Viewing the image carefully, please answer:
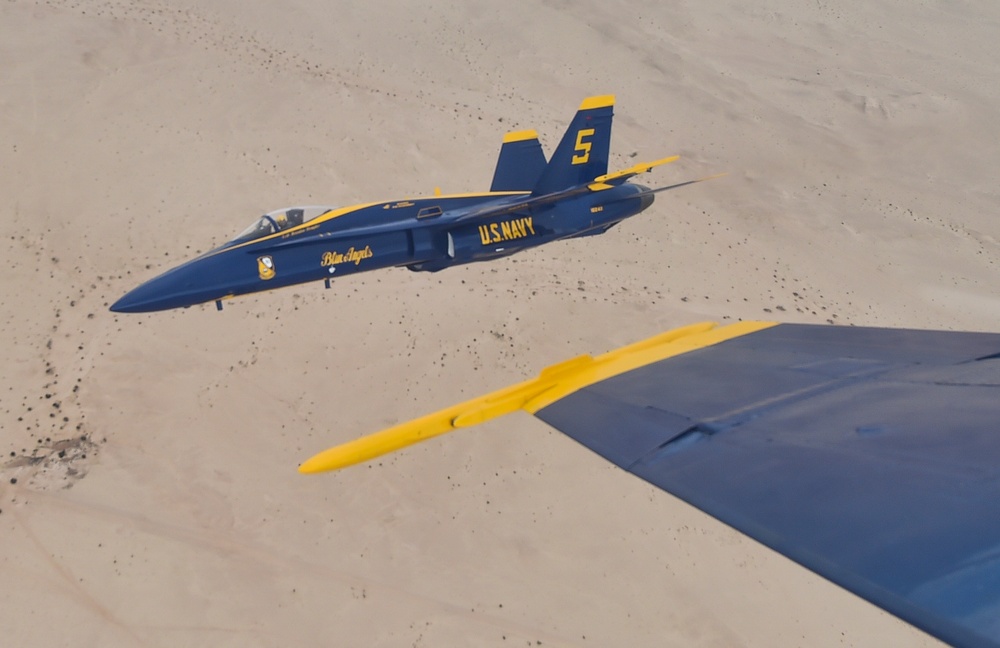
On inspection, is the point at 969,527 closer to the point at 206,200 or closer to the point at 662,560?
the point at 662,560

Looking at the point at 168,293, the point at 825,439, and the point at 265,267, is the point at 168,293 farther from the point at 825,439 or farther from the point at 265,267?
the point at 825,439

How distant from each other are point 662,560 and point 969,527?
14252 mm

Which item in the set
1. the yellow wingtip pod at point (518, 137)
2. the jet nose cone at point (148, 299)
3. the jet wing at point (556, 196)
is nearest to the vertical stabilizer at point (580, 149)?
the jet wing at point (556, 196)

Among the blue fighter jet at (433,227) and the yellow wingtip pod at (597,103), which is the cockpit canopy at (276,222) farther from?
the yellow wingtip pod at (597,103)

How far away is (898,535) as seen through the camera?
4230mm

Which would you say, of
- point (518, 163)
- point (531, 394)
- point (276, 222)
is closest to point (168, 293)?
point (276, 222)

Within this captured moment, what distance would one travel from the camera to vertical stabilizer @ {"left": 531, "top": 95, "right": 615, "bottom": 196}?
21.2 metres

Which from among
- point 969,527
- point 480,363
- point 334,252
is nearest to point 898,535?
point 969,527

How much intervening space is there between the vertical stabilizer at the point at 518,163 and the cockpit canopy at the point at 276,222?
218 inches

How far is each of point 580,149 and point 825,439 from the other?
54.8 feet

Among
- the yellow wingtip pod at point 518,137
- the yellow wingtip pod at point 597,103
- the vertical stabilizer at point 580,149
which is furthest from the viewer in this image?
the yellow wingtip pod at point 597,103

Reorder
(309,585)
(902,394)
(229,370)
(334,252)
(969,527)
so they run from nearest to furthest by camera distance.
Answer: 1. (969,527)
2. (902,394)
3. (309,585)
4. (334,252)
5. (229,370)

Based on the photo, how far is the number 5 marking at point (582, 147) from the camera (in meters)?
21.2

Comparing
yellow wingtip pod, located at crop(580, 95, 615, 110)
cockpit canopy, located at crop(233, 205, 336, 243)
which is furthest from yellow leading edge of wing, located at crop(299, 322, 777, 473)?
yellow wingtip pod, located at crop(580, 95, 615, 110)
